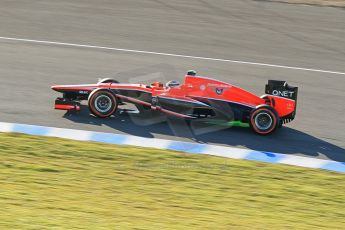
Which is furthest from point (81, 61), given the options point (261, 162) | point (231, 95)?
point (261, 162)

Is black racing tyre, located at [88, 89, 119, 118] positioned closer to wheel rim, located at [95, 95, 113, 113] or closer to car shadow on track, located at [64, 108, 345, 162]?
wheel rim, located at [95, 95, 113, 113]

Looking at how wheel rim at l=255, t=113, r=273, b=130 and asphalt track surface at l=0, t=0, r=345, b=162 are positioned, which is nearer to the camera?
wheel rim at l=255, t=113, r=273, b=130

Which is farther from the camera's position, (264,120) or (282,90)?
(282,90)

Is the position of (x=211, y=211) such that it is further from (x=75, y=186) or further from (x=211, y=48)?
(x=211, y=48)

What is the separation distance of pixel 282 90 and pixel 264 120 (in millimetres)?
624

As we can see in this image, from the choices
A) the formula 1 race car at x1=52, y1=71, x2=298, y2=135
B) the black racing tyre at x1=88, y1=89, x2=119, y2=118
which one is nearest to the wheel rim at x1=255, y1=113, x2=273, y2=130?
the formula 1 race car at x1=52, y1=71, x2=298, y2=135

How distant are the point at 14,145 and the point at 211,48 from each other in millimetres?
7966

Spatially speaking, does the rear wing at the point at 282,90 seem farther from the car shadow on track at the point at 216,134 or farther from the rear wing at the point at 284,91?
the car shadow on track at the point at 216,134

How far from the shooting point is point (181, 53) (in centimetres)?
1748

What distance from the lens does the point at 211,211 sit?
8.73 m

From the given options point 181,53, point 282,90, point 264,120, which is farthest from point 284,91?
point 181,53

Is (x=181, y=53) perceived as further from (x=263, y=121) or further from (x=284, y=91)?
(x=263, y=121)

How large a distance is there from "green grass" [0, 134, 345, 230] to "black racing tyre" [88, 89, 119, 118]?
119cm

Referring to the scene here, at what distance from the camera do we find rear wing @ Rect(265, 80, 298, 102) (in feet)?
40.7
